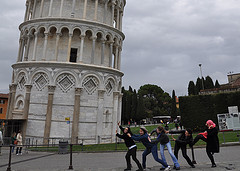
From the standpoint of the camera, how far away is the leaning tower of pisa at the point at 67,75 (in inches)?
739

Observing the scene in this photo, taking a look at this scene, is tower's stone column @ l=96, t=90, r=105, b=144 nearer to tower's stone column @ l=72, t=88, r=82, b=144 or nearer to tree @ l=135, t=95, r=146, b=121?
tower's stone column @ l=72, t=88, r=82, b=144

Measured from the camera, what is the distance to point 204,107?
89.6 ft

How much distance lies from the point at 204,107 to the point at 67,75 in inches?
830

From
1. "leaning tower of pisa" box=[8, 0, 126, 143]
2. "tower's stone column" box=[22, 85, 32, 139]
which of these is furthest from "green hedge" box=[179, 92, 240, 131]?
"tower's stone column" box=[22, 85, 32, 139]

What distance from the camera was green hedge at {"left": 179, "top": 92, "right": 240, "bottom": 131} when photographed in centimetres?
2641

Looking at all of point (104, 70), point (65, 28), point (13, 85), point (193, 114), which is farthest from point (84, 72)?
point (193, 114)

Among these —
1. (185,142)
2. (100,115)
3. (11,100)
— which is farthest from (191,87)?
(185,142)

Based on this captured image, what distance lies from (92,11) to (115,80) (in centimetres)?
919

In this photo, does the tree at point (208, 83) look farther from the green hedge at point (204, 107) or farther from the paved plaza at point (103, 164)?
the paved plaza at point (103, 164)

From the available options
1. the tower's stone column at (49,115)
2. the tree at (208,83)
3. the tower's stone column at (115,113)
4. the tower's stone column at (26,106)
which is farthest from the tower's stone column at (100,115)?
the tree at (208,83)

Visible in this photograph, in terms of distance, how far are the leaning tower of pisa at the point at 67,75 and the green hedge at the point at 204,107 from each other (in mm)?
12075

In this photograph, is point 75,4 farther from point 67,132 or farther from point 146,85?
point 146,85

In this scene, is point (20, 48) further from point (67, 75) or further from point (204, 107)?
point (204, 107)

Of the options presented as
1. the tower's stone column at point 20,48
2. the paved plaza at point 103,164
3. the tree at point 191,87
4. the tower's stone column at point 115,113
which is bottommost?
the paved plaza at point 103,164
